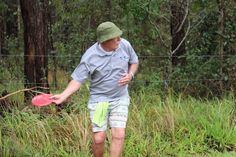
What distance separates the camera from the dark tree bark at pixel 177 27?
392 inches

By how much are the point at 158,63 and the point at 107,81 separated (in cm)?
467

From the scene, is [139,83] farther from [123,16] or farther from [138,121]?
[123,16]

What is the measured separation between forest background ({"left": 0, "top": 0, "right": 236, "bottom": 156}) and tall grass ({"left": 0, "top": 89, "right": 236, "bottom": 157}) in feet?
0.05

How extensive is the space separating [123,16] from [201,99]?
3.30 metres

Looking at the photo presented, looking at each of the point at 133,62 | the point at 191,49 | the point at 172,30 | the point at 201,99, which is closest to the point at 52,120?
the point at 133,62

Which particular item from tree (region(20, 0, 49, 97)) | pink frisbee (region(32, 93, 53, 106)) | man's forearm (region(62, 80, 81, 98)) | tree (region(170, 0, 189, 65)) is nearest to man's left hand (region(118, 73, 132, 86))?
man's forearm (region(62, 80, 81, 98))

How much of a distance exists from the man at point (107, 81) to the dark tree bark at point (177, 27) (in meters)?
4.61

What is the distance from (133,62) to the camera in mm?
5160

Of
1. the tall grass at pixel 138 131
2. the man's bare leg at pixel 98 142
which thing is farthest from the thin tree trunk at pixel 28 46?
the man's bare leg at pixel 98 142

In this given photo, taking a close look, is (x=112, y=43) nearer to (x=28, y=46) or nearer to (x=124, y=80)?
(x=124, y=80)

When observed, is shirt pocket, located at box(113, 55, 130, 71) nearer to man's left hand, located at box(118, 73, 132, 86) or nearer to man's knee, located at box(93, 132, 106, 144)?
man's left hand, located at box(118, 73, 132, 86)

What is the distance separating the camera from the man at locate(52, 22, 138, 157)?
4.91m

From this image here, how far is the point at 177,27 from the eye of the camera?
10336 mm

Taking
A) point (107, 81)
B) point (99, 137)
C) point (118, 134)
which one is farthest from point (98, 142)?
point (107, 81)
